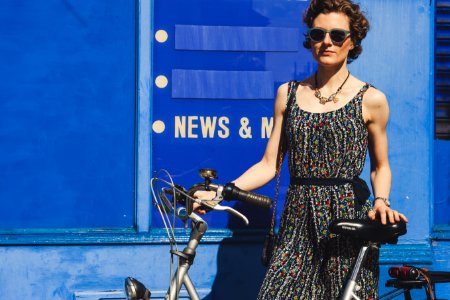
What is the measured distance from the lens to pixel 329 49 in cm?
464

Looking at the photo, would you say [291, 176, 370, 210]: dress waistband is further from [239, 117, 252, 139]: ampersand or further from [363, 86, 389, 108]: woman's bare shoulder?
[239, 117, 252, 139]: ampersand

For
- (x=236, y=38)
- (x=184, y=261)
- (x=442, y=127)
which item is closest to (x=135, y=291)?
(x=184, y=261)

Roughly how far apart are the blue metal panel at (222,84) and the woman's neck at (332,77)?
1.25 m

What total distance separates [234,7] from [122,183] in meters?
1.27

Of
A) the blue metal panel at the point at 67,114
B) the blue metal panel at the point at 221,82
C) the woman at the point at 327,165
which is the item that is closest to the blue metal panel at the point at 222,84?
the blue metal panel at the point at 221,82

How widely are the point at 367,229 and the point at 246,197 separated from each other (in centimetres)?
61

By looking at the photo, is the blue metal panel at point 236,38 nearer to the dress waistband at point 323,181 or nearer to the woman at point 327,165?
the woman at point 327,165

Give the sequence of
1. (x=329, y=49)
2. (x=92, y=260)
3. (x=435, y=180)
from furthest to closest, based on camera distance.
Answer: (x=435, y=180) < (x=92, y=260) < (x=329, y=49)

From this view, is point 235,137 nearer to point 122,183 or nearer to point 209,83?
point 209,83

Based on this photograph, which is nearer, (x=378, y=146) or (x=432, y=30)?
(x=378, y=146)

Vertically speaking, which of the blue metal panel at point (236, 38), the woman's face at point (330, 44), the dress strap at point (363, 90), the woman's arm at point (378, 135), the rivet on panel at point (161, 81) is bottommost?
the woman's arm at point (378, 135)

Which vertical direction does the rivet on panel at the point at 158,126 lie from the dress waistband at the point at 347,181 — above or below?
above

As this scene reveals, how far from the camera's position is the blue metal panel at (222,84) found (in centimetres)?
592

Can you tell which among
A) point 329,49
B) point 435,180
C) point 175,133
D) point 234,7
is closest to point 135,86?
point 175,133
